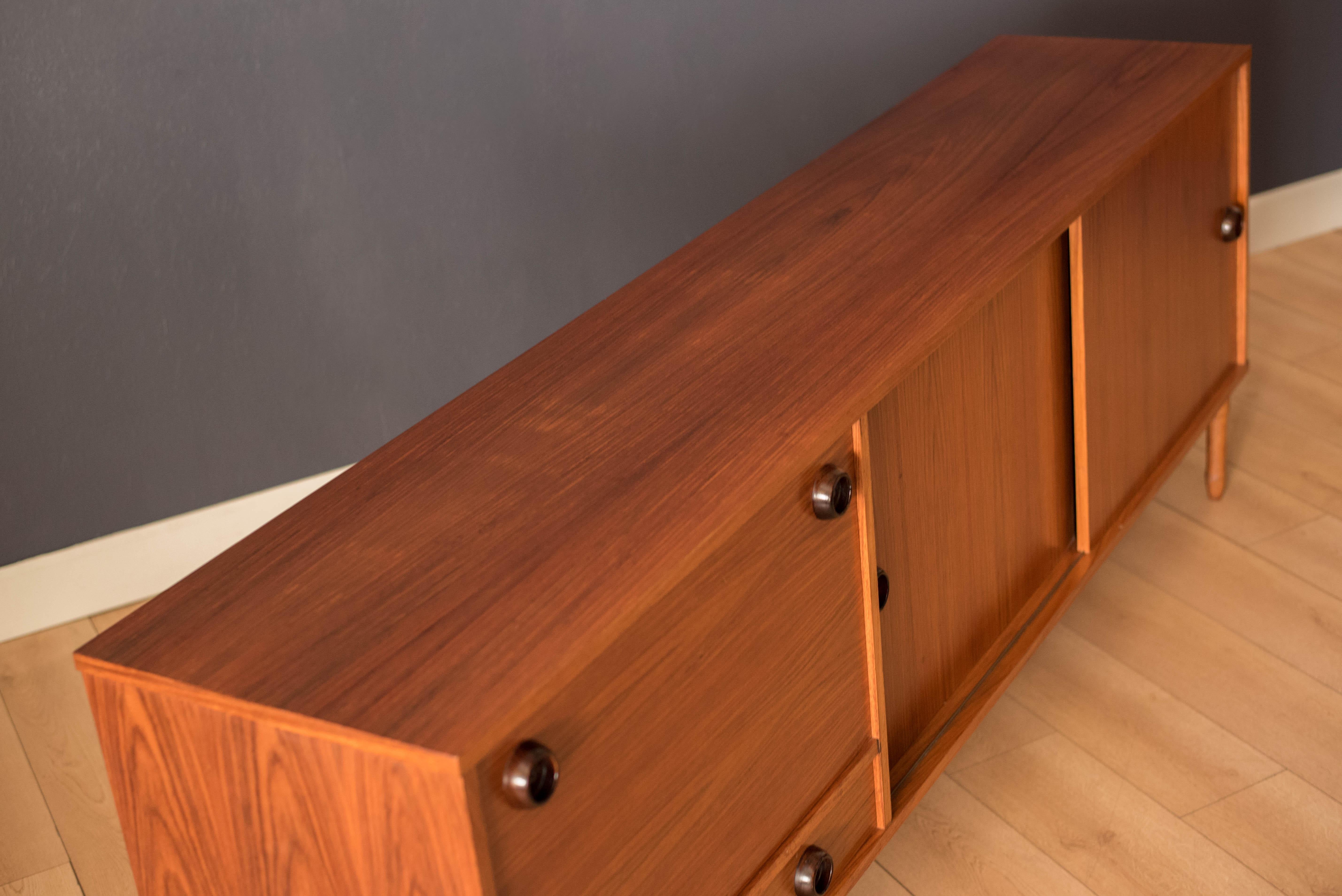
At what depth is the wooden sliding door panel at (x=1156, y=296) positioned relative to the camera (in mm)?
1532

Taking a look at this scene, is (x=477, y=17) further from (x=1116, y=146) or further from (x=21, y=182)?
(x=1116, y=146)

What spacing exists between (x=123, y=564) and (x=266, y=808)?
1440mm

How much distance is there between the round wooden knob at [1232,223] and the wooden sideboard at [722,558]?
0.11 m

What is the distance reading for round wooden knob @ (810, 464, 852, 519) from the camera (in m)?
1.04

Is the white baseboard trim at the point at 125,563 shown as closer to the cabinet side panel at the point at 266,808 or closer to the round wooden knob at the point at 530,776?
the cabinet side panel at the point at 266,808

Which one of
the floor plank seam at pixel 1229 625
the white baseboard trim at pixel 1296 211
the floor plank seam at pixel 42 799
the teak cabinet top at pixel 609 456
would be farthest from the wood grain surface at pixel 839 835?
the white baseboard trim at pixel 1296 211

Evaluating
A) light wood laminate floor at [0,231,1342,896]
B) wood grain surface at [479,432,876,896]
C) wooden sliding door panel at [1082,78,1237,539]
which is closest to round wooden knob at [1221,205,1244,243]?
wooden sliding door panel at [1082,78,1237,539]

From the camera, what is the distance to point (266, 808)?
84 cm

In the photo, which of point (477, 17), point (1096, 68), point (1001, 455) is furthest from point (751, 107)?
point (1001, 455)

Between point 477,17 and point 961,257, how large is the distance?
1122 mm

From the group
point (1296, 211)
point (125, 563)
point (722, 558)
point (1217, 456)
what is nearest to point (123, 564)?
point (125, 563)

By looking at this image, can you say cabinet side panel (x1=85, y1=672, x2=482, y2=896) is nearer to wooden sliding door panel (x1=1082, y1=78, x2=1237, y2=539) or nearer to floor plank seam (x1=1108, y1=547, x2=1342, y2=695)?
wooden sliding door panel (x1=1082, y1=78, x2=1237, y2=539)

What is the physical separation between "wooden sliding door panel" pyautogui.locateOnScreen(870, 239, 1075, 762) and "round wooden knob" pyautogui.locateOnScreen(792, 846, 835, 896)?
187mm

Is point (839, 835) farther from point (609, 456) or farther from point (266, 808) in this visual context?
point (266, 808)
